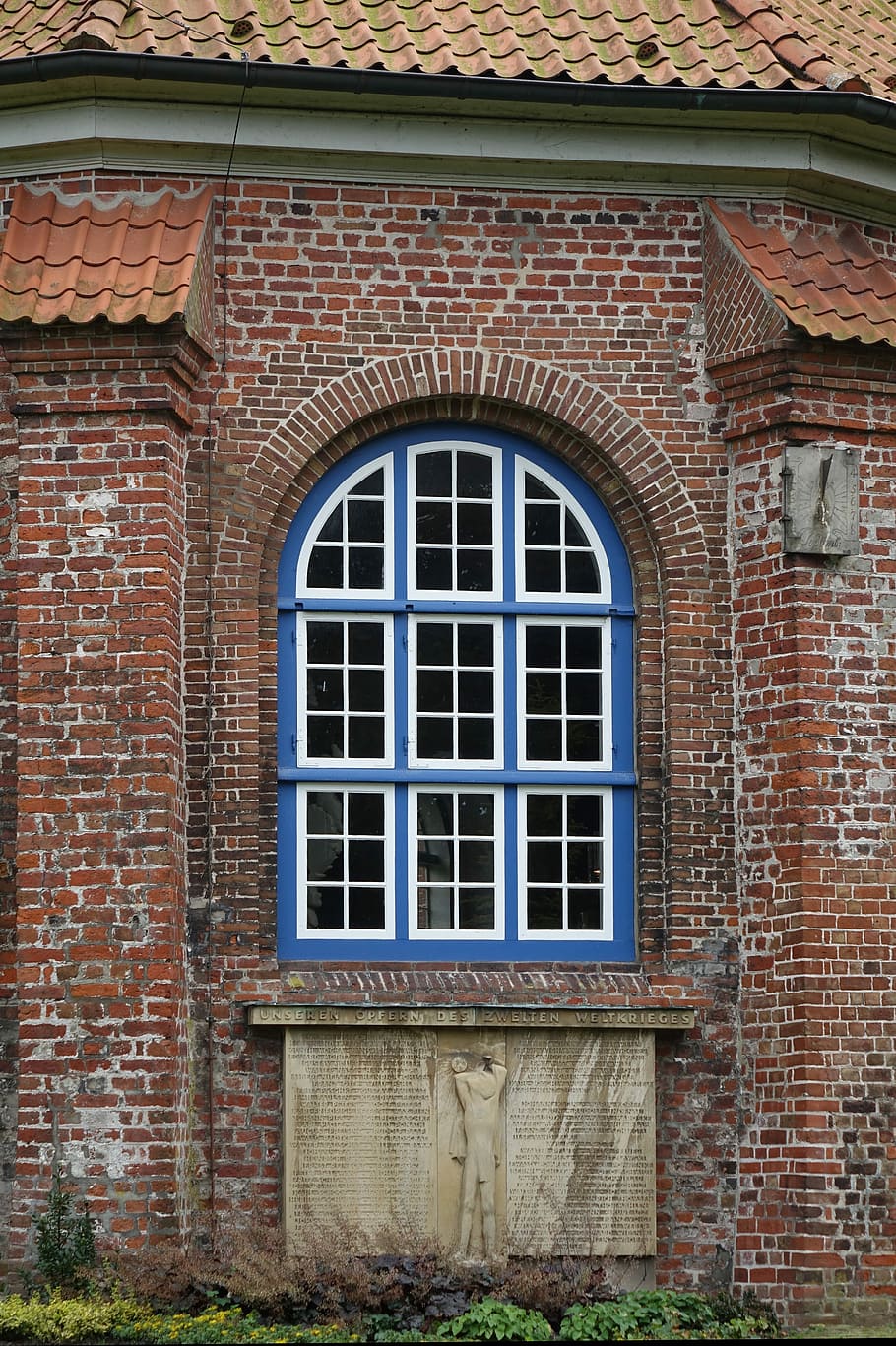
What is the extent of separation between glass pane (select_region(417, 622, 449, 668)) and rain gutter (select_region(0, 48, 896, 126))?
3223 millimetres

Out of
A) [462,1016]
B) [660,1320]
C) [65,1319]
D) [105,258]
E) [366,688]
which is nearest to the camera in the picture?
[65,1319]

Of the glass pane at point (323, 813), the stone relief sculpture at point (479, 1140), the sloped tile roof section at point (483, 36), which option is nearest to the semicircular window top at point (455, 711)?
the glass pane at point (323, 813)

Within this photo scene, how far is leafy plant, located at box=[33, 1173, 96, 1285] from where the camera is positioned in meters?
11.7

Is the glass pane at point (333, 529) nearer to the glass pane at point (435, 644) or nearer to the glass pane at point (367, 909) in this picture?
the glass pane at point (435, 644)

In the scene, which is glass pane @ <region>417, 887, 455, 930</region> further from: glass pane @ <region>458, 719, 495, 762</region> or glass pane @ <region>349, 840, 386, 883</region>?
glass pane @ <region>458, 719, 495, 762</region>

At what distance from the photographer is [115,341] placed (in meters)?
12.7

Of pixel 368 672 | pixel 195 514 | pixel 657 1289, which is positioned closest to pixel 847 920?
pixel 657 1289

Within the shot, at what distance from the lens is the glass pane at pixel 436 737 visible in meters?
13.4

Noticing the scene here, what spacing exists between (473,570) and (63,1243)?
4.70 m

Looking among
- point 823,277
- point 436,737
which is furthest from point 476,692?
point 823,277

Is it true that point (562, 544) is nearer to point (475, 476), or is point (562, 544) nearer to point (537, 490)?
point (537, 490)

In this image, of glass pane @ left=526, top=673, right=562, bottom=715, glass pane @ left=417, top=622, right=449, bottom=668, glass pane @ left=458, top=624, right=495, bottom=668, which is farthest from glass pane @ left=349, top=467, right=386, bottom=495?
glass pane @ left=526, top=673, right=562, bottom=715

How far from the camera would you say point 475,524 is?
44.8 feet

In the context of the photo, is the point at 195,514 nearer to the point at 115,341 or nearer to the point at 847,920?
the point at 115,341
